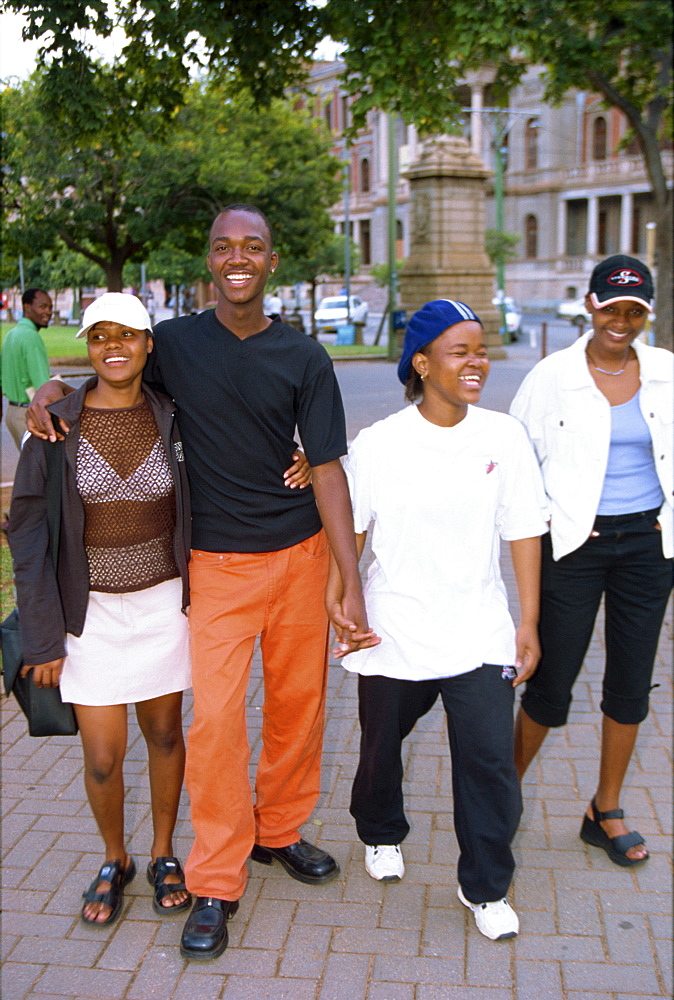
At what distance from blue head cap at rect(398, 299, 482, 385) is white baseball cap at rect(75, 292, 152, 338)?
0.79 m

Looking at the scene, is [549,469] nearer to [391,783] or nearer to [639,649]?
[639,649]

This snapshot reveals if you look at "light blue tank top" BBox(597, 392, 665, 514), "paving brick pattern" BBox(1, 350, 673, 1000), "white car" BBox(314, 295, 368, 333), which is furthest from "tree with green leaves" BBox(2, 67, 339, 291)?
→ "white car" BBox(314, 295, 368, 333)

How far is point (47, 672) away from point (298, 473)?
96cm

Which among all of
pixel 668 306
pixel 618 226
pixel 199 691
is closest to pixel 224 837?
pixel 199 691

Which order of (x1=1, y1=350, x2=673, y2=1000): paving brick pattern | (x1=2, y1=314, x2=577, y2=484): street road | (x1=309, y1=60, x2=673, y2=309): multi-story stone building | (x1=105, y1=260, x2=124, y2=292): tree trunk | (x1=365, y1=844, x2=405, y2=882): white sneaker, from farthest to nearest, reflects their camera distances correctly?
(x1=309, y1=60, x2=673, y2=309): multi-story stone building, (x1=105, y1=260, x2=124, y2=292): tree trunk, (x1=2, y1=314, x2=577, y2=484): street road, (x1=365, y1=844, x2=405, y2=882): white sneaker, (x1=1, y1=350, x2=673, y2=1000): paving brick pattern

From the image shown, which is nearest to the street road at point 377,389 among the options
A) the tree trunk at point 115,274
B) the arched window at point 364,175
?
the tree trunk at point 115,274

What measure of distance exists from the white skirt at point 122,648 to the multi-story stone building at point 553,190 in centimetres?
5741

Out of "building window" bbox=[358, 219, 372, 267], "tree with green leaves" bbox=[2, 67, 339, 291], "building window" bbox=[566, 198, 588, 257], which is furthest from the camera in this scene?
"building window" bbox=[358, 219, 372, 267]

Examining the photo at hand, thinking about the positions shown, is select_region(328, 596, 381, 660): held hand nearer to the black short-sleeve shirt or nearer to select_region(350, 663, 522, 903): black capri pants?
select_region(350, 663, 522, 903): black capri pants

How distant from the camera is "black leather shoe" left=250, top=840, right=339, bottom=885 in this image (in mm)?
3605

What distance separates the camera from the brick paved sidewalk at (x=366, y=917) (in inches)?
120

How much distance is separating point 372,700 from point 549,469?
0.99m

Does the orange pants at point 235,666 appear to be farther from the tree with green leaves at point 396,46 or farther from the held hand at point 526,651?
the tree with green leaves at point 396,46

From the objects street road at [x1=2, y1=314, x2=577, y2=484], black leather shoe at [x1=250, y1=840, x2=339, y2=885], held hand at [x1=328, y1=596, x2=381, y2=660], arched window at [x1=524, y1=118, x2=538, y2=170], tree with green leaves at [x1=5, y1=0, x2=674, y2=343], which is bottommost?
street road at [x1=2, y1=314, x2=577, y2=484]
